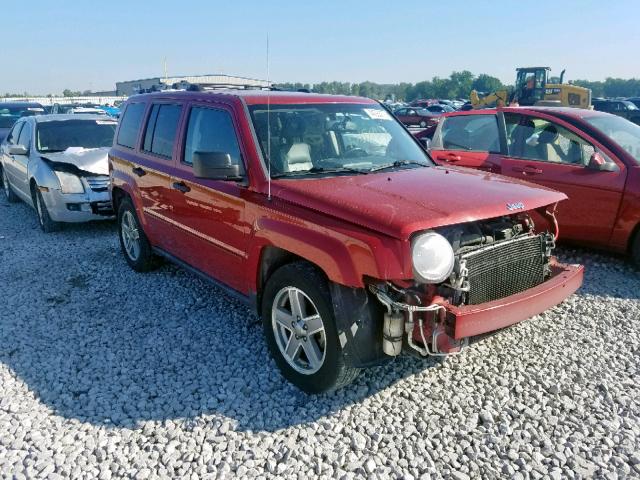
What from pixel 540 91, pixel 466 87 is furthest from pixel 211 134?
pixel 466 87

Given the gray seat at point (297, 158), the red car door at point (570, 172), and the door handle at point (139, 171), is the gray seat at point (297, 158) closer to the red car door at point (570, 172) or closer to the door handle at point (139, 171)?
the door handle at point (139, 171)

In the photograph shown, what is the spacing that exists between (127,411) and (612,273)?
4973mm

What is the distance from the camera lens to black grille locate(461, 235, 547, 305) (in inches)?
122

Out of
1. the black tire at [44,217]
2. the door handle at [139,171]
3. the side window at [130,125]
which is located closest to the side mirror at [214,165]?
the door handle at [139,171]

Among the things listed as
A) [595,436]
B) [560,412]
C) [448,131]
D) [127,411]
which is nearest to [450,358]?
[560,412]

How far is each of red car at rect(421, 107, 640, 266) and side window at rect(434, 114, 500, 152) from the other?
0.02 metres

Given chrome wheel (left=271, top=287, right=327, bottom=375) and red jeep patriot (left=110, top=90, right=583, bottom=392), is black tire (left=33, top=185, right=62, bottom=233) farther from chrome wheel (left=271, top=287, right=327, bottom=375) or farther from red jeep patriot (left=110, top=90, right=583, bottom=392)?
chrome wheel (left=271, top=287, right=327, bottom=375)

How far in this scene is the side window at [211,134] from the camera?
12.9 feet

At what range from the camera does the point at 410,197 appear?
3166 millimetres

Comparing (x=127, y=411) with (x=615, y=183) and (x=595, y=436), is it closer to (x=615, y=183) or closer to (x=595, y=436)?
(x=595, y=436)

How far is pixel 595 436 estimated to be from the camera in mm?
2957

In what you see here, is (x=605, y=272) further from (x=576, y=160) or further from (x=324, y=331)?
(x=324, y=331)

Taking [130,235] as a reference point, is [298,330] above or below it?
below

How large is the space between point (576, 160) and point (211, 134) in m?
4.20
